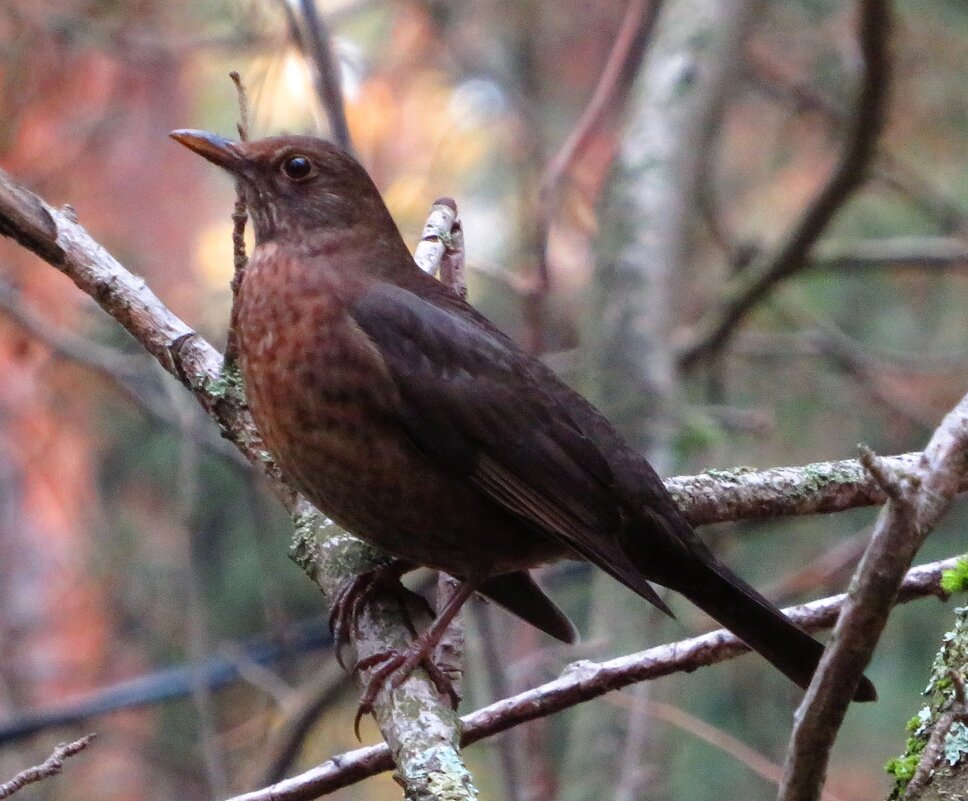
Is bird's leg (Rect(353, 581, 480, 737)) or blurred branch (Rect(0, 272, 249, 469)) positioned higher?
blurred branch (Rect(0, 272, 249, 469))

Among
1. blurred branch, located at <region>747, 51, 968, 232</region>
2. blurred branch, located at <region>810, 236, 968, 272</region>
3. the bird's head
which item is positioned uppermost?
blurred branch, located at <region>747, 51, 968, 232</region>

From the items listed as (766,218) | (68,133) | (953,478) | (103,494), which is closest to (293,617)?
(103,494)

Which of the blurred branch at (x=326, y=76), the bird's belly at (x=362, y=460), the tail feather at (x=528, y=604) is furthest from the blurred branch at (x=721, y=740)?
the blurred branch at (x=326, y=76)

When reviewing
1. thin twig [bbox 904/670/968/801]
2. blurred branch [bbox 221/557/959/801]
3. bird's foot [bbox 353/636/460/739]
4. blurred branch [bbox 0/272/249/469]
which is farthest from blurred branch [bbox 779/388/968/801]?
blurred branch [bbox 0/272/249/469]

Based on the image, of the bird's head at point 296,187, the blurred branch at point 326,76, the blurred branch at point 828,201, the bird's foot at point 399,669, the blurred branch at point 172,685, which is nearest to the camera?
the bird's foot at point 399,669

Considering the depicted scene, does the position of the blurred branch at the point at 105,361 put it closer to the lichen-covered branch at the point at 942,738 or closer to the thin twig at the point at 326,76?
the thin twig at the point at 326,76

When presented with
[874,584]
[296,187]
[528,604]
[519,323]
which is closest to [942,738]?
[874,584]

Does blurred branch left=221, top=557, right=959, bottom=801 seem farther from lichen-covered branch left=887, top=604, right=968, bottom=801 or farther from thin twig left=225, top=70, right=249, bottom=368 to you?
thin twig left=225, top=70, right=249, bottom=368
